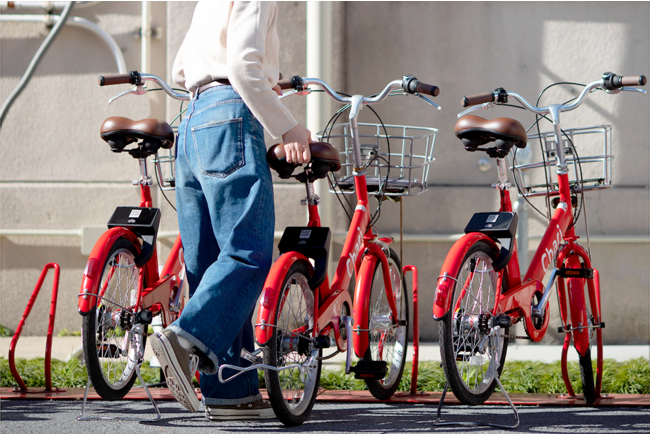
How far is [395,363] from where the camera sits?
3869 millimetres

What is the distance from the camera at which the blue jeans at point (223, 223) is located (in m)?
2.66

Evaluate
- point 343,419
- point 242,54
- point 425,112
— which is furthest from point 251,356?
point 425,112

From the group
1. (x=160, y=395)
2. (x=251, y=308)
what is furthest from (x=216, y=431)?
(x=160, y=395)

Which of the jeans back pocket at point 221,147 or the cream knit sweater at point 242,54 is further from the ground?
the cream knit sweater at point 242,54

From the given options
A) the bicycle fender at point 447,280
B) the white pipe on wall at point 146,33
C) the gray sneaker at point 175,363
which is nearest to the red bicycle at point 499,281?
the bicycle fender at point 447,280

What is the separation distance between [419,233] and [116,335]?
124 inches

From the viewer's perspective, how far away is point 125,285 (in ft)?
11.6

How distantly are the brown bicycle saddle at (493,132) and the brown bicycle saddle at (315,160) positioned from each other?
1.86ft

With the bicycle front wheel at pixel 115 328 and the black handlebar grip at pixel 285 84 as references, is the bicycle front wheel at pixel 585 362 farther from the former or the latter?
the bicycle front wheel at pixel 115 328

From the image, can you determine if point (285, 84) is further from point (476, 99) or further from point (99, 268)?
point (99, 268)

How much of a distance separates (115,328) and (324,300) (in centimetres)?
97

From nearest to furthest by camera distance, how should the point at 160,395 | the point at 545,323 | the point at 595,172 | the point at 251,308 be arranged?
the point at 251,308, the point at 545,323, the point at 160,395, the point at 595,172

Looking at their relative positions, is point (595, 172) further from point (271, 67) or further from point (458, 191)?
point (271, 67)

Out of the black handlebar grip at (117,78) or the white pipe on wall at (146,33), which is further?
the white pipe on wall at (146,33)
